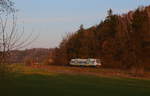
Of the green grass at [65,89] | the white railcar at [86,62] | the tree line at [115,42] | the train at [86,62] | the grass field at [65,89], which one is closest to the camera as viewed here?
the grass field at [65,89]

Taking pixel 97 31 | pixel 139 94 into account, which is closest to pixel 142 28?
pixel 97 31

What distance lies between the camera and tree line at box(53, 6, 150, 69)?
68.2m

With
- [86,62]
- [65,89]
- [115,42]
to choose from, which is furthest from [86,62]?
[65,89]

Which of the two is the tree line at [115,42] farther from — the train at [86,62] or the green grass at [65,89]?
the green grass at [65,89]

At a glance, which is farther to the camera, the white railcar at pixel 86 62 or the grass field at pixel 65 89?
the white railcar at pixel 86 62

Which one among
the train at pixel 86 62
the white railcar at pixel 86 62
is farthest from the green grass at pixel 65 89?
the white railcar at pixel 86 62

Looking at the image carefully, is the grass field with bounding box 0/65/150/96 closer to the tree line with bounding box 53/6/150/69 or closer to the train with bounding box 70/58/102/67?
the tree line with bounding box 53/6/150/69

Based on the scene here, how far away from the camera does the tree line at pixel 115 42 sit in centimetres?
6825

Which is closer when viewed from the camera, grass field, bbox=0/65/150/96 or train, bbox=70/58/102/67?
grass field, bbox=0/65/150/96

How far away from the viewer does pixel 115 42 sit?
73.7m

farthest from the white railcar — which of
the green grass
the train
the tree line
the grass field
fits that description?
the green grass

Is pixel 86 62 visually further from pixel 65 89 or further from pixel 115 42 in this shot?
pixel 65 89

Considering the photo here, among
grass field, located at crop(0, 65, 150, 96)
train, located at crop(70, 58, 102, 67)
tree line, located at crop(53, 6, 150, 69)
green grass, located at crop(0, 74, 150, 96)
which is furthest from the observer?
train, located at crop(70, 58, 102, 67)

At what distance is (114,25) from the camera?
7762 cm
